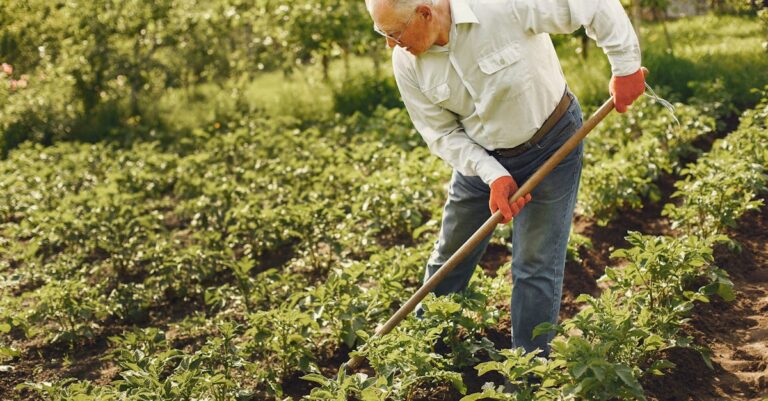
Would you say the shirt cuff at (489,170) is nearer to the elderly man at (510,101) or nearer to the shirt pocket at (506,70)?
the elderly man at (510,101)

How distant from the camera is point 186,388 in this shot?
3697mm

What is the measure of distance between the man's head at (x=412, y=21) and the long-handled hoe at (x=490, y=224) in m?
0.62

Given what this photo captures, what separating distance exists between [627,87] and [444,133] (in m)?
0.77

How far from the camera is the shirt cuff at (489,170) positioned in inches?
139

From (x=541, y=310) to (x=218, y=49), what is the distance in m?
6.88

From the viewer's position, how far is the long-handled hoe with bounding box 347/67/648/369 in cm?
350

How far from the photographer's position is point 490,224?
365 centimetres

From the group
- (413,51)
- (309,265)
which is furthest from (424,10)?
(309,265)

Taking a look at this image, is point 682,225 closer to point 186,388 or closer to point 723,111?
point 723,111

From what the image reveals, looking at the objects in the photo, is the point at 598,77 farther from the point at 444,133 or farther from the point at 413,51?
the point at 413,51

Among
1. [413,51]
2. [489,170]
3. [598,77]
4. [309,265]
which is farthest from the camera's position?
[598,77]

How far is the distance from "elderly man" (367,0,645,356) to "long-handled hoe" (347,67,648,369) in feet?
0.17

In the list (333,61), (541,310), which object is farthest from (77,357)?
(333,61)

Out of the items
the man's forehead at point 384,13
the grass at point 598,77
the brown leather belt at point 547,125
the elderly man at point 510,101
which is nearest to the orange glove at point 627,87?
the elderly man at point 510,101
